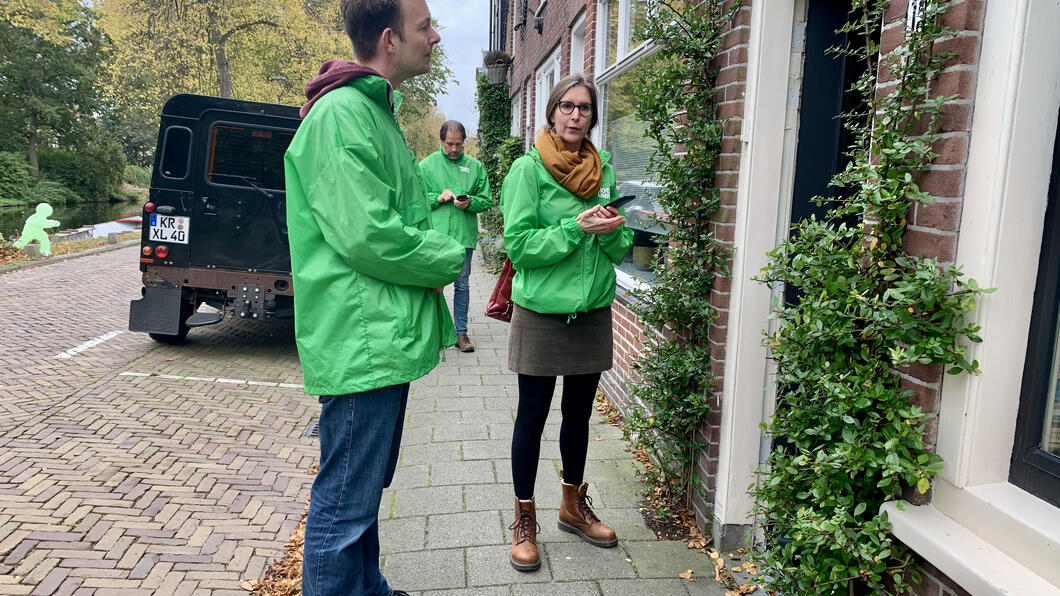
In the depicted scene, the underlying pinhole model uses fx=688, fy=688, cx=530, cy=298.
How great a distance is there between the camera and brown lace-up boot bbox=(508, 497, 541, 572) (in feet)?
9.55

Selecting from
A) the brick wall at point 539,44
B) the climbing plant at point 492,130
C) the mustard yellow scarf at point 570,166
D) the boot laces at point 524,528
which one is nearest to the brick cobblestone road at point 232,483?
the boot laces at point 524,528

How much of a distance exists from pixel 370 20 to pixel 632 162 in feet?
11.4

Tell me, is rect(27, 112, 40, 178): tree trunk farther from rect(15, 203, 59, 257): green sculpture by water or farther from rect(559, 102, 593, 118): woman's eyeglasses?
rect(559, 102, 593, 118): woman's eyeglasses

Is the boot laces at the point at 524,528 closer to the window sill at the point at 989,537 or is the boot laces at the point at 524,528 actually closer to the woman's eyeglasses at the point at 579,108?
the window sill at the point at 989,537

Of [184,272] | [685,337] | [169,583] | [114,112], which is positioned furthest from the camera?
[114,112]

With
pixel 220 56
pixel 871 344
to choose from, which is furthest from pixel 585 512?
pixel 220 56

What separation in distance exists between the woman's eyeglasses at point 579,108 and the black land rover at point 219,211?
13.3 feet

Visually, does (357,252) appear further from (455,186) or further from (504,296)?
(455,186)

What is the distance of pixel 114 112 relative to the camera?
4656 centimetres

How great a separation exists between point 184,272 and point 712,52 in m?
5.12

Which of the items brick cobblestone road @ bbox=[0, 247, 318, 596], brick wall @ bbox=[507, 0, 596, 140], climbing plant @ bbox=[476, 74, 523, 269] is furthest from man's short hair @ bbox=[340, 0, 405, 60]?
climbing plant @ bbox=[476, 74, 523, 269]

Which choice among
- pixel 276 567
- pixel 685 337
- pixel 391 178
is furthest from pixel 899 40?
pixel 276 567

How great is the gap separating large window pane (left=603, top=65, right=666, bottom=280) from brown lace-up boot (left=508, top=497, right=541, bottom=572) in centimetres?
211

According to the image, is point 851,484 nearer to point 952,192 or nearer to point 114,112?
point 952,192
